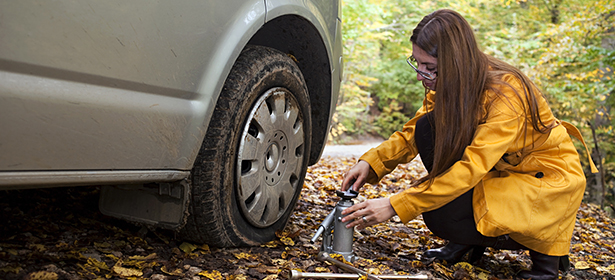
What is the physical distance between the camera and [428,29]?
1.90m

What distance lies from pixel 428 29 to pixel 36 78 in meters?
1.47

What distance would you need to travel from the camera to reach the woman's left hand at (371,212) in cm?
186

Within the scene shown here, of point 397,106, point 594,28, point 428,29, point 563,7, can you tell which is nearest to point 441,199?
point 428,29

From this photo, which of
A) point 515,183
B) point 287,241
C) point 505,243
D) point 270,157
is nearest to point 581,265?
point 505,243

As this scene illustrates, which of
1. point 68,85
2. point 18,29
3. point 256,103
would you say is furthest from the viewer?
point 256,103

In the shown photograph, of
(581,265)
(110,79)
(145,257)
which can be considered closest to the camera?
(110,79)

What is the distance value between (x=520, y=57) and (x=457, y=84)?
10008 millimetres

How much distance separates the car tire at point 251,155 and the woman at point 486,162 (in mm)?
395

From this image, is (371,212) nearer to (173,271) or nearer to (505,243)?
(505,243)

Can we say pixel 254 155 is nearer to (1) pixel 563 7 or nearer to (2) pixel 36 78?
(2) pixel 36 78

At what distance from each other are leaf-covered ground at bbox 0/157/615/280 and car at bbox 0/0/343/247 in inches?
4.5

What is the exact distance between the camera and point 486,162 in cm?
179

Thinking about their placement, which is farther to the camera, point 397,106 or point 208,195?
point 397,106

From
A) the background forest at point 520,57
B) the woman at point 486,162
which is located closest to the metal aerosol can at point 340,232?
the woman at point 486,162
